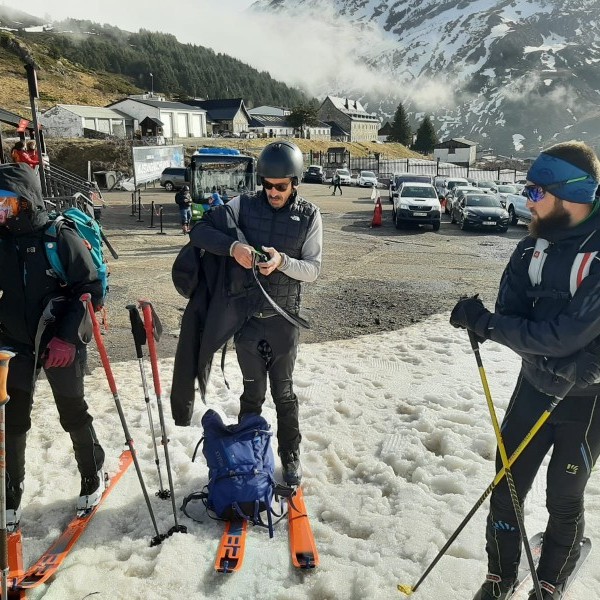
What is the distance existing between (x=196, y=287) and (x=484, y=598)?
7.89 ft

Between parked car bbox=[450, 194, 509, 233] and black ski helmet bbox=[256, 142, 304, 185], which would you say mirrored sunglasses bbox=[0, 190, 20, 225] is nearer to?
black ski helmet bbox=[256, 142, 304, 185]

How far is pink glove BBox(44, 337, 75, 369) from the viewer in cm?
280

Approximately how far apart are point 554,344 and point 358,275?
9.14 meters

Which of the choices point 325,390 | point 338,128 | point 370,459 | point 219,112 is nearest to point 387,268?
A: point 325,390

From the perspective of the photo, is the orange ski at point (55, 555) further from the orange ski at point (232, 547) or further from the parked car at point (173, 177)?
the parked car at point (173, 177)

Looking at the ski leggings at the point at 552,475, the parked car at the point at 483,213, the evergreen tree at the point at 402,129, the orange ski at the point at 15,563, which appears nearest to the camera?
the ski leggings at the point at 552,475

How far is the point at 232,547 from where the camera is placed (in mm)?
2959

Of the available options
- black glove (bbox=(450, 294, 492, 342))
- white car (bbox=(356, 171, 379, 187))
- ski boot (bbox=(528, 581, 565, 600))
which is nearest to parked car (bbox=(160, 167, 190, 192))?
white car (bbox=(356, 171, 379, 187))

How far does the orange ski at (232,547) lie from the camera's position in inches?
110

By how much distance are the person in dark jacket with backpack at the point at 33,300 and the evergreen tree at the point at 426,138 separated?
12129cm

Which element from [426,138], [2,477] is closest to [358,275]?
[2,477]

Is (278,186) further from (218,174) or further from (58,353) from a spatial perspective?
(218,174)

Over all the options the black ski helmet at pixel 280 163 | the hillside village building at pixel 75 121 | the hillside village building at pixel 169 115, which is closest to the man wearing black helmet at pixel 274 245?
the black ski helmet at pixel 280 163

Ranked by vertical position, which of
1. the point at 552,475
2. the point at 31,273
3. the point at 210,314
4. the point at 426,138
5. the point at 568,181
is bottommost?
the point at 552,475
